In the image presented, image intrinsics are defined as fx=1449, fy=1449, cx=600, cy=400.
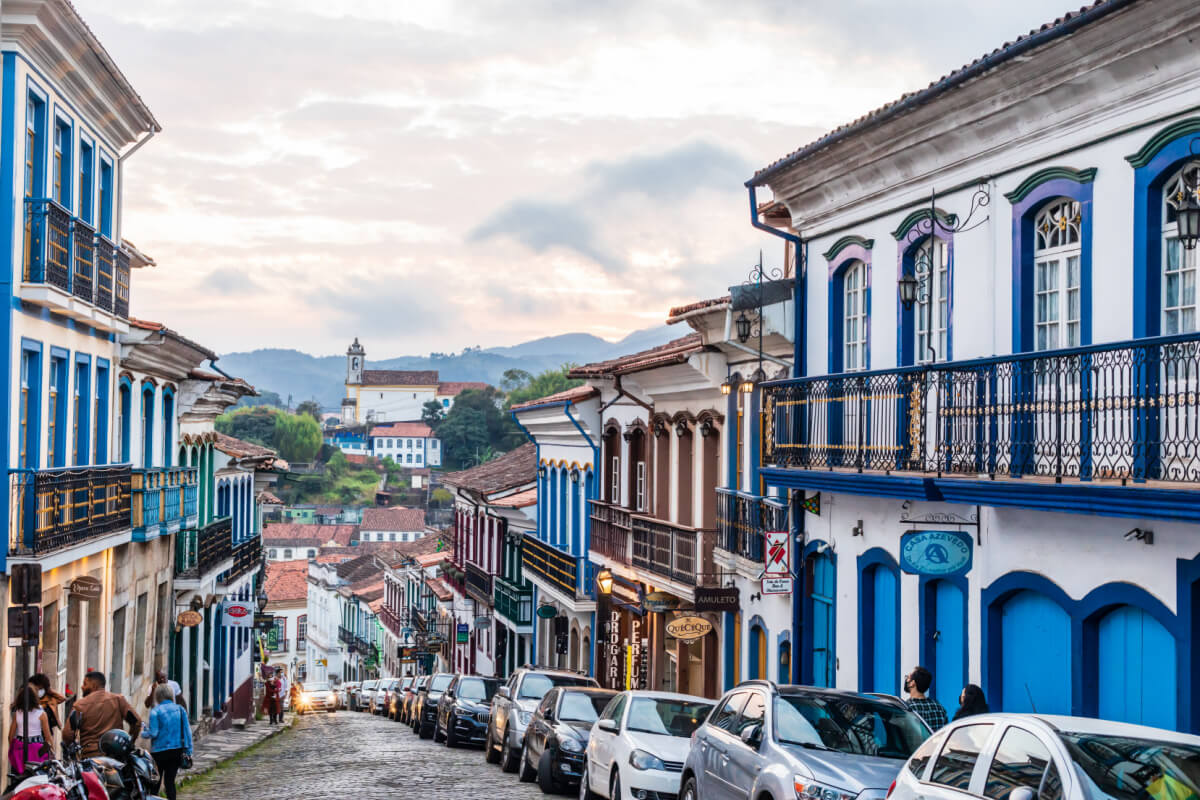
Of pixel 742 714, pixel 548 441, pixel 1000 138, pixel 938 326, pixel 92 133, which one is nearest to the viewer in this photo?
pixel 742 714

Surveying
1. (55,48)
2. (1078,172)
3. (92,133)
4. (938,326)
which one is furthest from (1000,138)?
(92,133)

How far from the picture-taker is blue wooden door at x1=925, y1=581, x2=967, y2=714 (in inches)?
608

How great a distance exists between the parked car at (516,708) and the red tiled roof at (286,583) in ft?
253

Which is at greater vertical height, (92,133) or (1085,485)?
(92,133)

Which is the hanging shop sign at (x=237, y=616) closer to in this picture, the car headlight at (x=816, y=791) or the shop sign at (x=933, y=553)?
the shop sign at (x=933, y=553)

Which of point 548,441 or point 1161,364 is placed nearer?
point 1161,364

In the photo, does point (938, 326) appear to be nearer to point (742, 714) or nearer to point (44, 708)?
point (742, 714)

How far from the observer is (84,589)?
21141 mm

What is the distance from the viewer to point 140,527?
79.3 feet

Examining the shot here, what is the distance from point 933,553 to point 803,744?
11.0 feet

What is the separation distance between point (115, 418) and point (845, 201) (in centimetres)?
1327

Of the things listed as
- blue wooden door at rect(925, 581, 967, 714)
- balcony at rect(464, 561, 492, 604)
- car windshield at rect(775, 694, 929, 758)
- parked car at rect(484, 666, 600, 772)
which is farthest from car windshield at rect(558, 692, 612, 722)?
balcony at rect(464, 561, 492, 604)

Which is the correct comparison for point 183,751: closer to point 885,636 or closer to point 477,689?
point 885,636

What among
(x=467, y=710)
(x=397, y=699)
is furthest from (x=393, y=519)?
(x=467, y=710)
